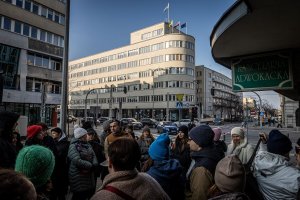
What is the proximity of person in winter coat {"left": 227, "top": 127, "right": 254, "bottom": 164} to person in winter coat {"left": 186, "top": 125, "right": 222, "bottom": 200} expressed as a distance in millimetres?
1793

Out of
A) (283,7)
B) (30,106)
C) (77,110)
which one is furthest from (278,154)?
(77,110)

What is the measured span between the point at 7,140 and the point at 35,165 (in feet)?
5.55

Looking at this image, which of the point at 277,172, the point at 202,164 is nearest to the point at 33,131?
the point at 202,164

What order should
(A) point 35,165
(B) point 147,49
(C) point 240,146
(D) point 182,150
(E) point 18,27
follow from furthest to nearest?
(B) point 147,49 < (E) point 18,27 < (D) point 182,150 < (C) point 240,146 < (A) point 35,165

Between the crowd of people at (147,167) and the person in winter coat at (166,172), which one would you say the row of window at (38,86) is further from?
the person in winter coat at (166,172)

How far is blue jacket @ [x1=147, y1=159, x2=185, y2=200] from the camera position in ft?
10.2

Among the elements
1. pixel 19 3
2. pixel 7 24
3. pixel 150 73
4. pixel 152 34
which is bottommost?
pixel 7 24

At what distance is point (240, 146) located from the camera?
4961 millimetres

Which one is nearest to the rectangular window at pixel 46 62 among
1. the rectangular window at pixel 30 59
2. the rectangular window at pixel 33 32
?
the rectangular window at pixel 30 59

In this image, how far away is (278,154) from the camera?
320 centimetres

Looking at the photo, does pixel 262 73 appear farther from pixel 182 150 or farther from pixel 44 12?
pixel 44 12

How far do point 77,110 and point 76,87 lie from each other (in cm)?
842

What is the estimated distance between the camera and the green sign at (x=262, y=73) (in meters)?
4.61

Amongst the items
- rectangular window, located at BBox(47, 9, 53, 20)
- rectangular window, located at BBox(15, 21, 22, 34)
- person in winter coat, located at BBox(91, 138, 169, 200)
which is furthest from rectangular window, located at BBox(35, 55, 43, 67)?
person in winter coat, located at BBox(91, 138, 169, 200)
